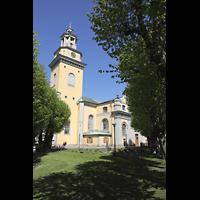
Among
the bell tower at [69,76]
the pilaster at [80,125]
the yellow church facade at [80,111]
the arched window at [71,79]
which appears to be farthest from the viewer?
the arched window at [71,79]

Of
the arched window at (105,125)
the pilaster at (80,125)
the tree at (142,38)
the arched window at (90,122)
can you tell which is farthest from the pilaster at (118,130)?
the tree at (142,38)

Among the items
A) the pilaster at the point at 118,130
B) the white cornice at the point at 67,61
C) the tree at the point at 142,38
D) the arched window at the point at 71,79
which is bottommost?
the pilaster at the point at 118,130

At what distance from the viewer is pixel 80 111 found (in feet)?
116

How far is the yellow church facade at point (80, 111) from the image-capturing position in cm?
3331

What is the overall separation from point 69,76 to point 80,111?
31.2 ft

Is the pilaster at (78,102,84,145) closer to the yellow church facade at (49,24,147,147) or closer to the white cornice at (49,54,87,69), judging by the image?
the yellow church facade at (49,24,147,147)

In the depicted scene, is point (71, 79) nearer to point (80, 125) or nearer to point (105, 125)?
point (80, 125)

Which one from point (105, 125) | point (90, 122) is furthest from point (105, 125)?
point (90, 122)

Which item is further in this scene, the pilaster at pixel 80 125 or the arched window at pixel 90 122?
the arched window at pixel 90 122

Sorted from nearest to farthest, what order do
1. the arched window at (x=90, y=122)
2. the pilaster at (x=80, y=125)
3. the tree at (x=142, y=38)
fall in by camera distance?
the tree at (x=142, y=38)
the pilaster at (x=80, y=125)
the arched window at (x=90, y=122)

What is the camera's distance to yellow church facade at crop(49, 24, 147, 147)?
109 feet

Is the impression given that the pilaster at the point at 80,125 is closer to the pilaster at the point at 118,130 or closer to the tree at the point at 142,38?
the pilaster at the point at 118,130
